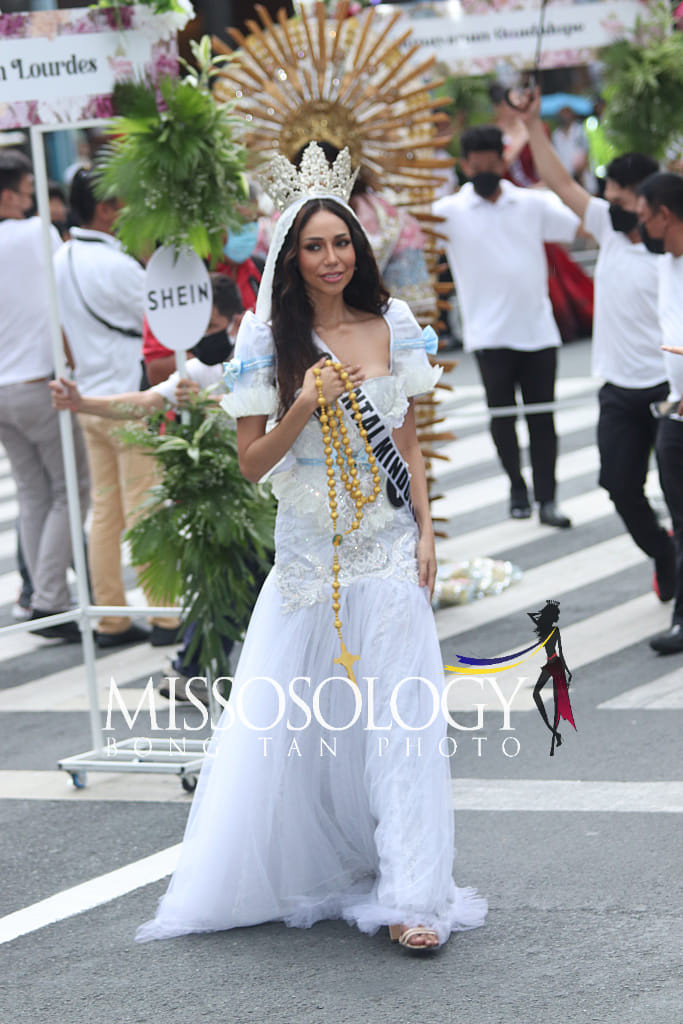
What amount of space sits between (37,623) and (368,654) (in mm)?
1865

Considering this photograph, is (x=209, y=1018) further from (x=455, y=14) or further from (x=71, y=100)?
(x=455, y=14)

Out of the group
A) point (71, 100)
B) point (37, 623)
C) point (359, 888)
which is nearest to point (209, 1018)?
point (359, 888)

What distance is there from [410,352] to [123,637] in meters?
3.90

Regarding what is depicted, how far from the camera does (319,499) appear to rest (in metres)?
4.21

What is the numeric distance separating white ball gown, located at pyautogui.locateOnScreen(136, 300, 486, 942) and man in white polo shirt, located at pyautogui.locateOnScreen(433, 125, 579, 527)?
201 inches

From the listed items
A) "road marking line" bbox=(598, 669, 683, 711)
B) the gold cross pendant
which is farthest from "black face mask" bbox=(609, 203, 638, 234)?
the gold cross pendant

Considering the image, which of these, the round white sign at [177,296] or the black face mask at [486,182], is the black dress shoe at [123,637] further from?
the black face mask at [486,182]

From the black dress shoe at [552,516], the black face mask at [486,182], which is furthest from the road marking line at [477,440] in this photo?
the black face mask at [486,182]

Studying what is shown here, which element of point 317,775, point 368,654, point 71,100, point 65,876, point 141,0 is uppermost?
point 141,0

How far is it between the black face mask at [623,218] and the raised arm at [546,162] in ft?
0.81

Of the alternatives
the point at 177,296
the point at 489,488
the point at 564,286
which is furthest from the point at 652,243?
the point at 564,286

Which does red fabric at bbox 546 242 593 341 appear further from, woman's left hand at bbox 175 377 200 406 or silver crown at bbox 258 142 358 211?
silver crown at bbox 258 142 358 211

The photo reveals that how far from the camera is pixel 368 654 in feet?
13.6

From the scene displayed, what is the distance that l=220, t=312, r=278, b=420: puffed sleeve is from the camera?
13.7 feet
